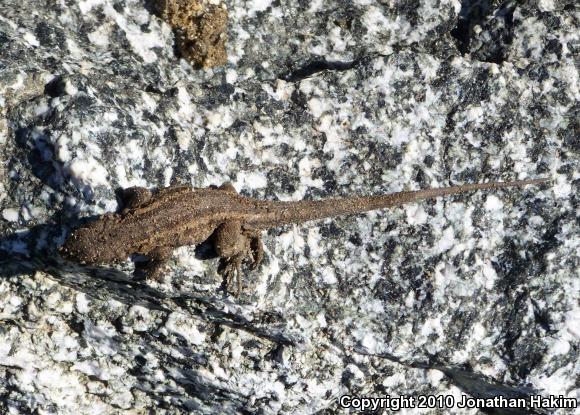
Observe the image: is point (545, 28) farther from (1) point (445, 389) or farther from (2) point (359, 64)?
(1) point (445, 389)

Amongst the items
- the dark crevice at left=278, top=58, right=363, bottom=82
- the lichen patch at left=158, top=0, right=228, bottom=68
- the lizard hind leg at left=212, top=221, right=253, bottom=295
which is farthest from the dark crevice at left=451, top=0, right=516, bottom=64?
the lizard hind leg at left=212, top=221, right=253, bottom=295

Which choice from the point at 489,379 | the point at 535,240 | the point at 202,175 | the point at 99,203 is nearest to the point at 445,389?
the point at 489,379

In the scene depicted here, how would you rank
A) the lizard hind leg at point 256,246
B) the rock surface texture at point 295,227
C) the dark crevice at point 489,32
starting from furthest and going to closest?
the dark crevice at point 489,32 → the lizard hind leg at point 256,246 → the rock surface texture at point 295,227

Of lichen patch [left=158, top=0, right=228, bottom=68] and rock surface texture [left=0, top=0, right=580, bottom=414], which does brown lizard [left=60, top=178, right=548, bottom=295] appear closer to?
rock surface texture [left=0, top=0, right=580, bottom=414]

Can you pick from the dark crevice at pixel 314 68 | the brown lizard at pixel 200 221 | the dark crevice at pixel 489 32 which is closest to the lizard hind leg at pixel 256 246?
the brown lizard at pixel 200 221

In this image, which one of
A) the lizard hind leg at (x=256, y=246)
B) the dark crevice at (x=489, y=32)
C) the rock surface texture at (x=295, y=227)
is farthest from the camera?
the dark crevice at (x=489, y=32)

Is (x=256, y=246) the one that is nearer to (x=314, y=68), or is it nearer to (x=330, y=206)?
(x=330, y=206)

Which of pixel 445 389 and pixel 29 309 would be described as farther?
pixel 445 389

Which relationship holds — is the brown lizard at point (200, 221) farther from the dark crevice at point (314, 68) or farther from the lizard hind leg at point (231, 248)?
the dark crevice at point (314, 68)
